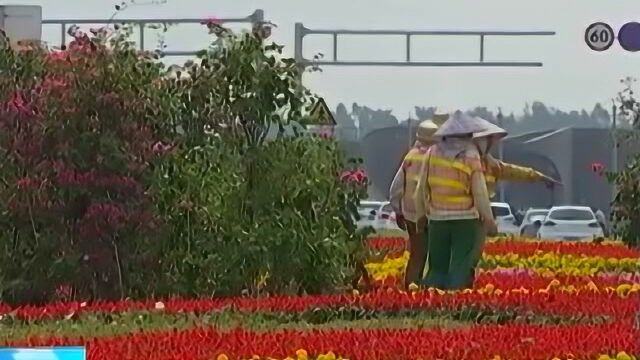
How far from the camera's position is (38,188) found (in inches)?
440

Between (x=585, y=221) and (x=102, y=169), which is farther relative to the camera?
(x=585, y=221)

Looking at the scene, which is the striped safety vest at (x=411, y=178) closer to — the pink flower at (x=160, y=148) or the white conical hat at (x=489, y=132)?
A: the white conical hat at (x=489, y=132)

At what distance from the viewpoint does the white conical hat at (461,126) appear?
11609 mm

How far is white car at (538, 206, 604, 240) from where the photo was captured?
32062 mm

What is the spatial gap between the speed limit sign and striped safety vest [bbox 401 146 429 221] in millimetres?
3435

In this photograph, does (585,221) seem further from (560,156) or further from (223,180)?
(223,180)

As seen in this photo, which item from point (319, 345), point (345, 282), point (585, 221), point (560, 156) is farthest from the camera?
point (560, 156)

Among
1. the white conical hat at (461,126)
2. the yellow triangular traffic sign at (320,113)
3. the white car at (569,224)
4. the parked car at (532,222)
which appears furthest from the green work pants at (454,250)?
the parked car at (532,222)

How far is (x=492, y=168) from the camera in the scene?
41.2 ft

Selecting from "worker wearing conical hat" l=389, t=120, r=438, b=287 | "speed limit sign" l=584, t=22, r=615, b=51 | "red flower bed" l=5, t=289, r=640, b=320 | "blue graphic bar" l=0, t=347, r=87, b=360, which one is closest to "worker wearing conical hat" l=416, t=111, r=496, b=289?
"worker wearing conical hat" l=389, t=120, r=438, b=287

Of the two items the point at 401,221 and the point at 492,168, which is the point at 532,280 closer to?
the point at 492,168

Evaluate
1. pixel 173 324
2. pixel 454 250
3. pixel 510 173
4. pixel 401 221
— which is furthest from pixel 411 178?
pixel 173 324

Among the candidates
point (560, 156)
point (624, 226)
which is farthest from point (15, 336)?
point (560, 156)

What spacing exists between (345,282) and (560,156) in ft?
136
